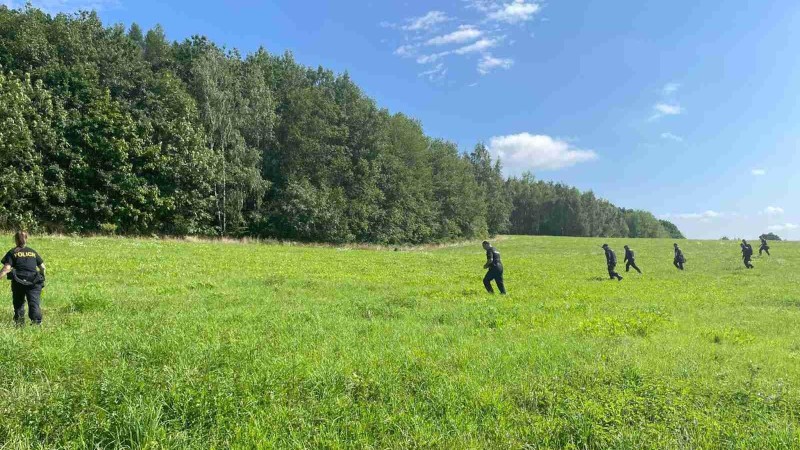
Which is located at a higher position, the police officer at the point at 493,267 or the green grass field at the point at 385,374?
the police officer at the point at 493,267

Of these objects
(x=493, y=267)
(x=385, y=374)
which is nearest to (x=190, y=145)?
(x=493, y=267)

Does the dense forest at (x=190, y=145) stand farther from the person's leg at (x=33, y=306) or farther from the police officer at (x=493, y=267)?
the police officer at (x=493, y=267)

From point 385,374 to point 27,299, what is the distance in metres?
7.87

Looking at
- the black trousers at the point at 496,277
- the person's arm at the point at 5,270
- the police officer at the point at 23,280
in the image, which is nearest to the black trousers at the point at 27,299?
the police officer at the point at 23,280

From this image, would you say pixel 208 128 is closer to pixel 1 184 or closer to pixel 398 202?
pixel 1 184

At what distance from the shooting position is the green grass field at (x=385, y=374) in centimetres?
478

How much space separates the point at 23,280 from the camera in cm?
899

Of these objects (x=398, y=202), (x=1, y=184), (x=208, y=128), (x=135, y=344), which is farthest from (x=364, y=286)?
(x=398, y=202)

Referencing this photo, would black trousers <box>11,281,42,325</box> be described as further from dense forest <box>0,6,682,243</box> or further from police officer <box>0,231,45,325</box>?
dense forest <box>0,6,682,243</box>

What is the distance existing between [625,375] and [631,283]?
58.6ft

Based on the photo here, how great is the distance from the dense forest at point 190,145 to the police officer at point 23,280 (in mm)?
30881

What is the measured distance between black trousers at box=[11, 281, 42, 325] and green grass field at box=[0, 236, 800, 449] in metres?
0.30

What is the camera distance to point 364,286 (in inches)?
686

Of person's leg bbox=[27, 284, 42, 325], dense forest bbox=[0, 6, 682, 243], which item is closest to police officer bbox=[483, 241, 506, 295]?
person's leg bbox=[27, 284, 42, 325]
